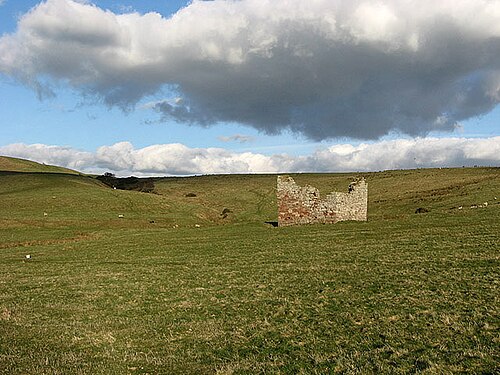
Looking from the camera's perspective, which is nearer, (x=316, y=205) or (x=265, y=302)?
(x=265, y=302)

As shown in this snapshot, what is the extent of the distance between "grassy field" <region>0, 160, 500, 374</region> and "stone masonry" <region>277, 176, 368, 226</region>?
286 inches

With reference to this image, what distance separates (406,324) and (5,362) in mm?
11579

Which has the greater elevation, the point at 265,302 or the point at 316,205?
the point at 316,205

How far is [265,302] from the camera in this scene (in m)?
17.9

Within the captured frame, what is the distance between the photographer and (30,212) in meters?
66.4

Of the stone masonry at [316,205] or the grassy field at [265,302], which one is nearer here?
the grassy field at [265,302]

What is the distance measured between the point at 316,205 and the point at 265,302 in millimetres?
33990

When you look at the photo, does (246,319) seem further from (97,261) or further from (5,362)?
(97,261)

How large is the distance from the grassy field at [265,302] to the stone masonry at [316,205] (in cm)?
726

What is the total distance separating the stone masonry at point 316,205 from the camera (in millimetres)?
50438

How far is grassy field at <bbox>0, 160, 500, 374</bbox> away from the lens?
39.7ft

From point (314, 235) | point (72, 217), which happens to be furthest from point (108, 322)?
point (72, 217)

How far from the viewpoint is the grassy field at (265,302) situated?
39.7ft

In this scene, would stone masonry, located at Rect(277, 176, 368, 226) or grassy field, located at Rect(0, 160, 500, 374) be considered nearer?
grassy field, located at Rect(0, 160, 500, 374)
